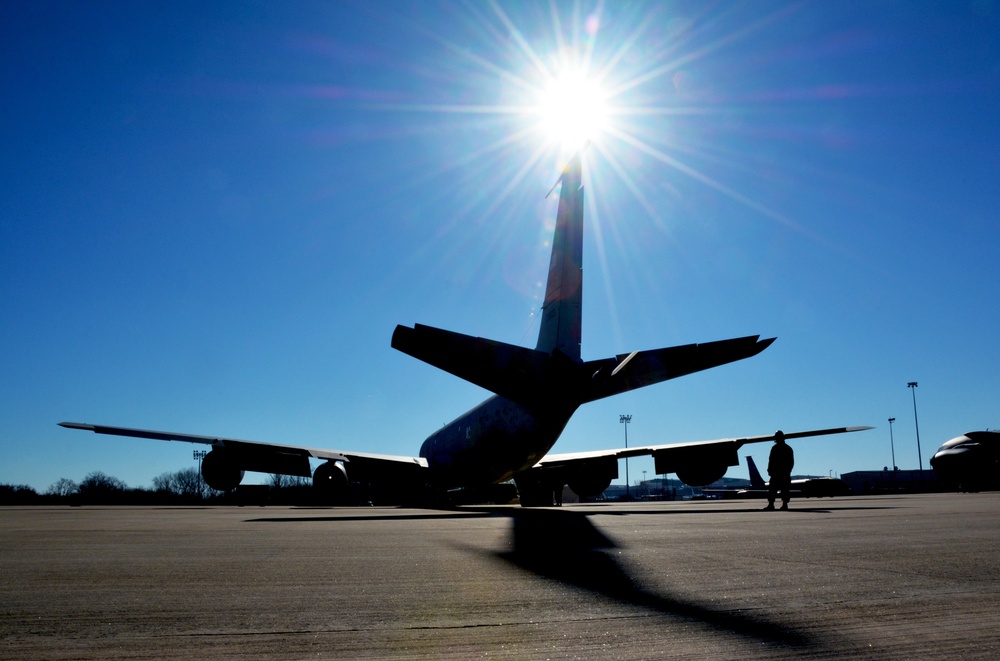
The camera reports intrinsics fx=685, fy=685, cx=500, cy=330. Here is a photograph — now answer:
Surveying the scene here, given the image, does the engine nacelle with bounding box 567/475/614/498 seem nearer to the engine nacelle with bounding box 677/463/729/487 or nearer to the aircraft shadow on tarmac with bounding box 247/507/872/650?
the engine nacelle with bounding box 677/463/729/487

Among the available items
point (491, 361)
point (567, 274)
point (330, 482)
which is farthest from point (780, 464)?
point (330, 482)

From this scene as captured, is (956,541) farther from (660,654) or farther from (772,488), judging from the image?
(772,488)

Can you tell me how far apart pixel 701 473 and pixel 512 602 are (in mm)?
20951

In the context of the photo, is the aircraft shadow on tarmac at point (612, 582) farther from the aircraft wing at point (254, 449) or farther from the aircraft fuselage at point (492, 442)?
the aircraft wing at point (254, 449)

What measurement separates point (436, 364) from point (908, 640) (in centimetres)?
1017

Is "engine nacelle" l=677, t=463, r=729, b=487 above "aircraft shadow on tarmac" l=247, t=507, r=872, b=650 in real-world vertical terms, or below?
above

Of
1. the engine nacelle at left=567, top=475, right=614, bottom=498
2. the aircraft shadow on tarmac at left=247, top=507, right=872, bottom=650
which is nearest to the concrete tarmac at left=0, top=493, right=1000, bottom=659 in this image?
the aircraft shadow on tarmac at left=247, top=507, right=872, bottom=650

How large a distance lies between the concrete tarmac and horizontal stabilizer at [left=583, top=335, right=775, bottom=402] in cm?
612

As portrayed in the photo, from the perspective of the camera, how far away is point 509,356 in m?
15.0

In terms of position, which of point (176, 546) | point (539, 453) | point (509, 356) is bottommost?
point (176, 546)

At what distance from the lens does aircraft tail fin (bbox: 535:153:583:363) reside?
64.3 feet

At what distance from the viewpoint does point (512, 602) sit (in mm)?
3629

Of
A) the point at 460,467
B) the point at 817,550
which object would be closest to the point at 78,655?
the point at 817,550

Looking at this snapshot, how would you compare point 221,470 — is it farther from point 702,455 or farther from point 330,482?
point 702,455
